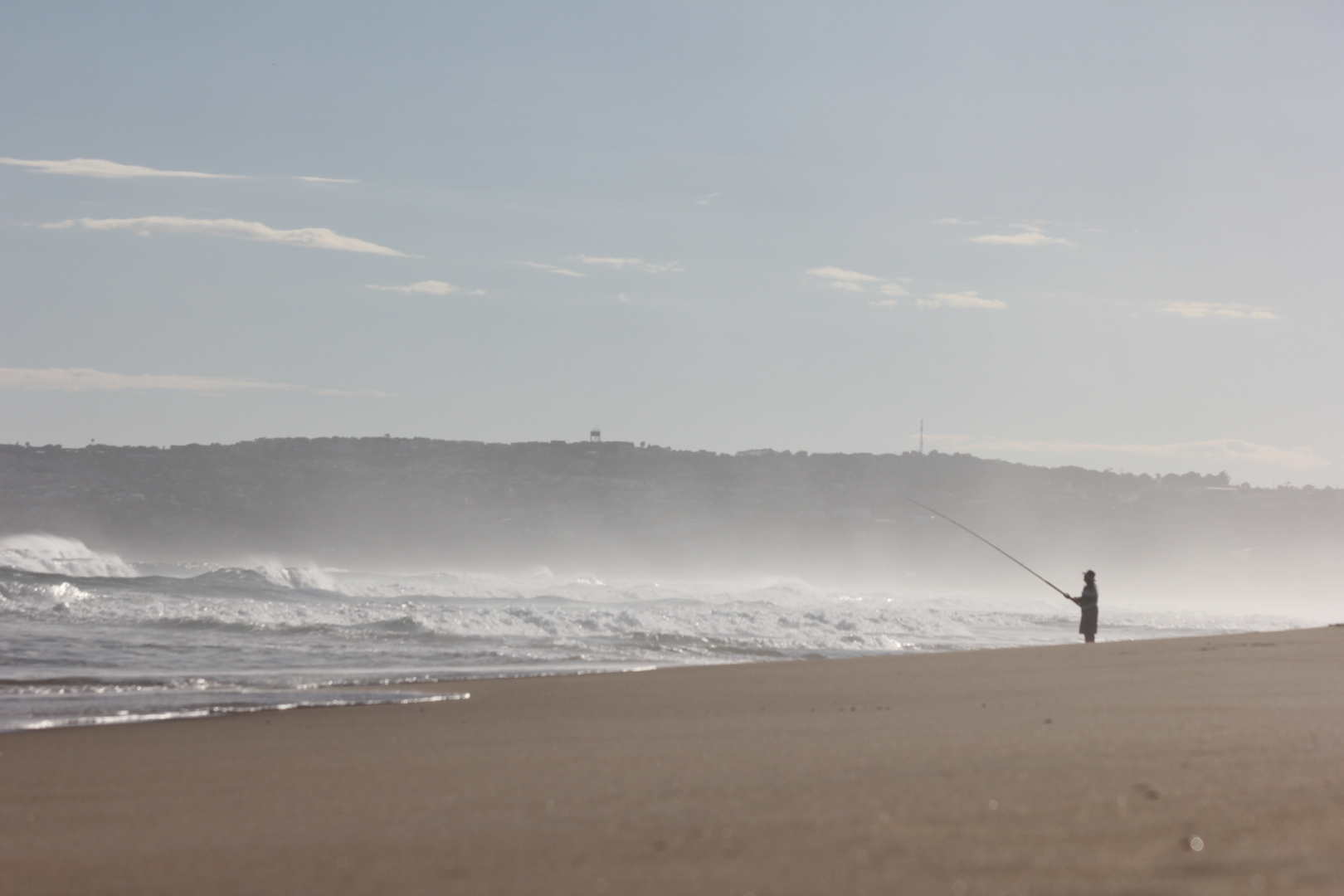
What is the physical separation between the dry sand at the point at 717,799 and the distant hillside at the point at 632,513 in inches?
2098

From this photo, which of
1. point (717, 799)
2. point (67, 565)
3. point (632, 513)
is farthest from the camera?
point (632, 513)

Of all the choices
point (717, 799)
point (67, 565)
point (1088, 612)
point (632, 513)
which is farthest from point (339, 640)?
point (632, 513)

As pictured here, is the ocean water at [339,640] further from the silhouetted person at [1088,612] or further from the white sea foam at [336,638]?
the silhouetted person at [1088,612]

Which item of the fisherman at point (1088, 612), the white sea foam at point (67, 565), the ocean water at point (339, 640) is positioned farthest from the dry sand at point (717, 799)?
the white sea foam at point (67, 565)

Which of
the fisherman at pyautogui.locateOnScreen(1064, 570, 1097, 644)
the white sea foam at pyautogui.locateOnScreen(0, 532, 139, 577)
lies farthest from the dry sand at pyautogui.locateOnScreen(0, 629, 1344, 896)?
the white sea foam at pyautogui.locateOnScreen(0, 532, 139, 577)

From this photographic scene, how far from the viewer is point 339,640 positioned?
12.2 m

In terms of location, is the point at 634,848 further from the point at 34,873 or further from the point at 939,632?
the point at 939,632

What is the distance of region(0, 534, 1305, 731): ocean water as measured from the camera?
7465 mm

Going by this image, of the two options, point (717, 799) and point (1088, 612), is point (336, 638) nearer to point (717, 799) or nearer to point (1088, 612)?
point (1088, 612)

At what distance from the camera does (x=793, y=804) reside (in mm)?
2998

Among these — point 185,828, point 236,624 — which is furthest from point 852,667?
point 236,624

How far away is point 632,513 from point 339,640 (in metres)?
58.9

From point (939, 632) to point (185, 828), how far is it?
14202 mm

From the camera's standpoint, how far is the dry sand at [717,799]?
2.36m
